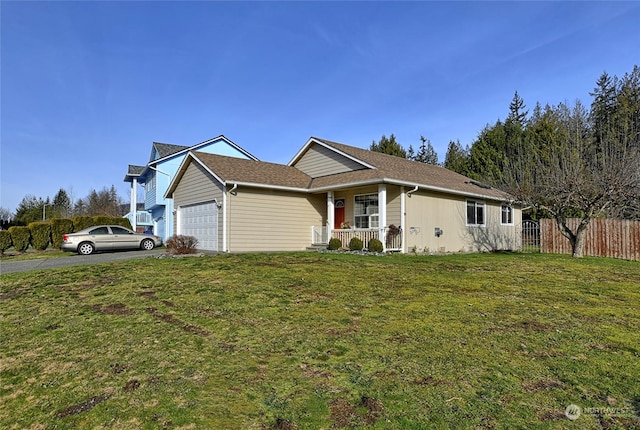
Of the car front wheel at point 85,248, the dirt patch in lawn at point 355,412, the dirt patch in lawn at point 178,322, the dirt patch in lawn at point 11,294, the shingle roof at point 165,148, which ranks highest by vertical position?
the shingle roof at point 165,148

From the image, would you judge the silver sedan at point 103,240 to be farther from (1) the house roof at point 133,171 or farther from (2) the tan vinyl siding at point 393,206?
(1) the house roof at point 133,171

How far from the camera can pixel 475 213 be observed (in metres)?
18.3

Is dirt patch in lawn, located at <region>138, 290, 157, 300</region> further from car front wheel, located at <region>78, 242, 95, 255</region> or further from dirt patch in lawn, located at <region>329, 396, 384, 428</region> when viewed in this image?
car front wheel, located at <region>78, 242, 95, 255</region>

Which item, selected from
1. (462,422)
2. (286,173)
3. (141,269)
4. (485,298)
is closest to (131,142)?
(286,173)

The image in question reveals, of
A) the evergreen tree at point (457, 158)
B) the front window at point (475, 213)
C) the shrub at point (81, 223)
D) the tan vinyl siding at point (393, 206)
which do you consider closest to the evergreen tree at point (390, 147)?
the evergreen tree at point (457, 158)

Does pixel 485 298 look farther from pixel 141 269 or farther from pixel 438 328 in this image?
pixel 141 269

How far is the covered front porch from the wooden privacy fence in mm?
8815

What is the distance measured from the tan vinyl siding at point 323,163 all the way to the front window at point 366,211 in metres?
1.38

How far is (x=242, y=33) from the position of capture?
1409 cm

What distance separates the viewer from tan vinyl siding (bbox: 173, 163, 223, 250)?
15.7 m

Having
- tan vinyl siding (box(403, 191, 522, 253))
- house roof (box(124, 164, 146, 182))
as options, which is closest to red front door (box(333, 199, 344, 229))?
tan vinyl siding (box(403, 191, 522, 253))

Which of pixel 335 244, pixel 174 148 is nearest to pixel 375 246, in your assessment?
pixel 335 244

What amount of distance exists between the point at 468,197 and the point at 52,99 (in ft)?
62.8

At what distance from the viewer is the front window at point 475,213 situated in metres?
17.9
